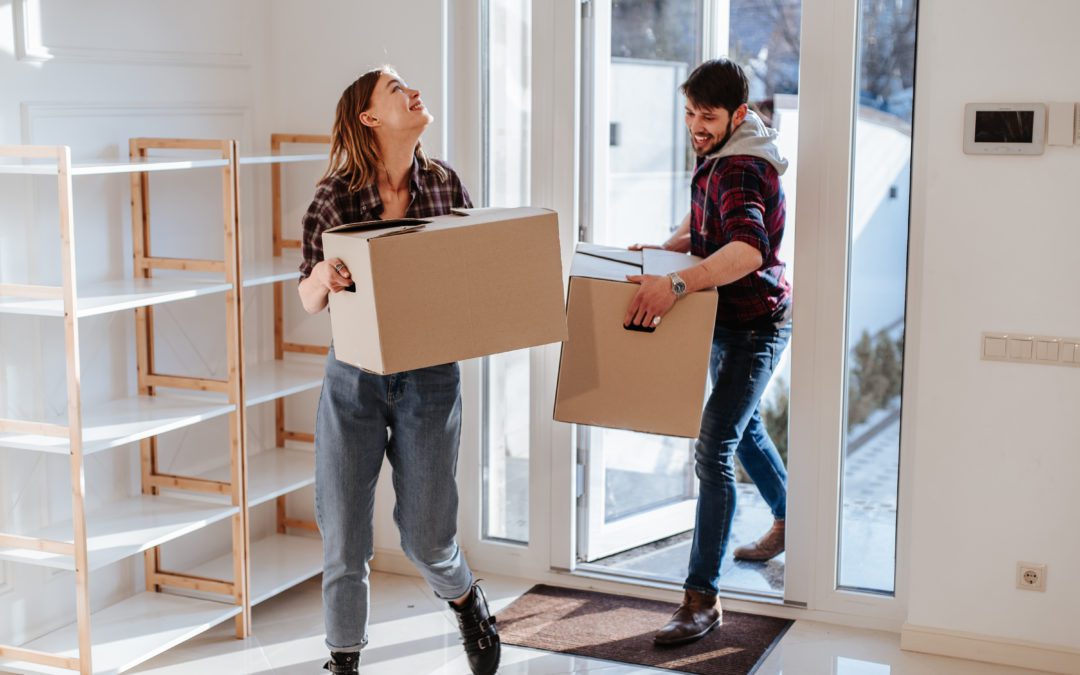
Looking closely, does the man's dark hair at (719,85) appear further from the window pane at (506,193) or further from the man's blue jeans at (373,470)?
the man's blue jeans at (373,470)

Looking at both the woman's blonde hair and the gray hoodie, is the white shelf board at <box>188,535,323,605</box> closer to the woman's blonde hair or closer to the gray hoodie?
the woman's blonde hair

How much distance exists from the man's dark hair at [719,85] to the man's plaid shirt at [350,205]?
68cm

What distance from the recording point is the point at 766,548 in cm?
341

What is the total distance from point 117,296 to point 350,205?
A: 681 millimetres

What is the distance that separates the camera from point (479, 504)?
362 cm

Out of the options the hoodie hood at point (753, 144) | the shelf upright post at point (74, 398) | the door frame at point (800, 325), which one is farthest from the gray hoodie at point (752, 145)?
the shelf upright post at point (74, 398)

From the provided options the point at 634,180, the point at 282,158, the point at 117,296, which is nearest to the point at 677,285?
the point at 634,180

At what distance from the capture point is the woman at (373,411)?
2.53 m

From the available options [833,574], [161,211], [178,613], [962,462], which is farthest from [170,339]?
[962,462]

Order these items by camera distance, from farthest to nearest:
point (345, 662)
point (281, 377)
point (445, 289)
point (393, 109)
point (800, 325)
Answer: point (281, 377)
point (800, 325)
point (345, 662)
point (393, 109)
point (445, 289)

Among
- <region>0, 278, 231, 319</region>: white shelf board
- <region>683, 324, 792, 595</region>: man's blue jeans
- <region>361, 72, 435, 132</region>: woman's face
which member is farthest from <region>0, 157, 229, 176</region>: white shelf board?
<region>683, 324, 792, 595</region>: man's blue jeans

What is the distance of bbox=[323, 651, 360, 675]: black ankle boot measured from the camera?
2.67 meters

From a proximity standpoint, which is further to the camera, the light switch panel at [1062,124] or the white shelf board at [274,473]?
the white shelf board at [274,473]

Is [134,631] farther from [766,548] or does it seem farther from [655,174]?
[655,174]
